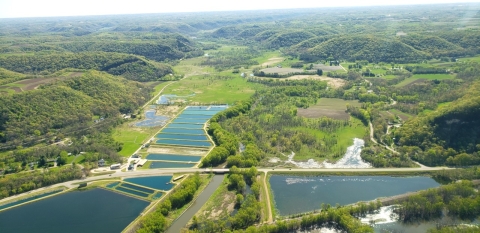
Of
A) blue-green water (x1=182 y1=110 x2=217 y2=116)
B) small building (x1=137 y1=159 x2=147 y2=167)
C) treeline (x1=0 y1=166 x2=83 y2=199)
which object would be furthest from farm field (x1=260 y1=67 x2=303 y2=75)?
treeline (x1=0 y1=166 x2=83 y2=199)

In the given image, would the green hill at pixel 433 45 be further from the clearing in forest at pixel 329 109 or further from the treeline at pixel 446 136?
the treeline at pixel 446 136

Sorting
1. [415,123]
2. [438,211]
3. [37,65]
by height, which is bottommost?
[438,211]

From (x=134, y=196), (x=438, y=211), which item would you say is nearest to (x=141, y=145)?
(x=134, y=196)

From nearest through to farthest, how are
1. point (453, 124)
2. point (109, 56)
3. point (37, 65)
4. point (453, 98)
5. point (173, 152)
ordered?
point (453, 124) → point (173, 152) → point (453, 98) → point (37, 65) → point (109, 56)

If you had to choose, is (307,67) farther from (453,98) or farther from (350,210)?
(350,210)

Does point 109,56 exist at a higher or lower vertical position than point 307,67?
higher

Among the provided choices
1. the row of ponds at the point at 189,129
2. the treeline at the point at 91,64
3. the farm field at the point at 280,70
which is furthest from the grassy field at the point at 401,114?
the treeline at the point at 91,64
